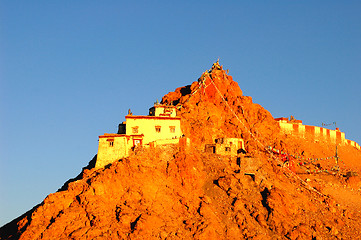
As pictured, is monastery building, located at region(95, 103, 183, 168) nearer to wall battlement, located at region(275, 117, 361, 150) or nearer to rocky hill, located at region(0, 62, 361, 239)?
rocky hill, located at region(0, 62, 361, 239)

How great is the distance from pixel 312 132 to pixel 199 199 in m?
40.0

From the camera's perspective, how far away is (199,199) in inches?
2409

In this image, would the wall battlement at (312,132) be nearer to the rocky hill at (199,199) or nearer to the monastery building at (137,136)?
the rocky hill at (199,199)

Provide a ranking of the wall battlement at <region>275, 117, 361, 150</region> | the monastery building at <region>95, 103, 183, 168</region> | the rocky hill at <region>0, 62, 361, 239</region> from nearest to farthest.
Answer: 1. the rocky hill at <region>0, 62, 361, 239</region>
2. the monastery building at <region>95, 103, 183, 168</region>
3. the wall battlement at <region>275, 117, 361, 150</region>

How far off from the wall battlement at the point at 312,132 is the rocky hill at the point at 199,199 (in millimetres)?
12715

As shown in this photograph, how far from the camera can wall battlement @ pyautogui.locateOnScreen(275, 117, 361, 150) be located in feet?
296

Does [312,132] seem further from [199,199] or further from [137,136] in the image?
[199,199]

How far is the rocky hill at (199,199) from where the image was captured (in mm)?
56406

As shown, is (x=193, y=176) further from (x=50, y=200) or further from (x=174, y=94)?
(x=174, y=94)

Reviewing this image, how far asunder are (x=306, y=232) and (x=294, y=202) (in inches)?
182

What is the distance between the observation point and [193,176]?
6366cm

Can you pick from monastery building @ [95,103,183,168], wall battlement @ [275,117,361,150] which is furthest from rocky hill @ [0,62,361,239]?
wall battlement @ [275,117,361,150]

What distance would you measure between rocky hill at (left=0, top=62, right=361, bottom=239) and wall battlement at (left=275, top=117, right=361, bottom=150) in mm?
12715

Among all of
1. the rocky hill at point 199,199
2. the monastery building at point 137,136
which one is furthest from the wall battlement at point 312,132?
the monastery building at point 137,136
